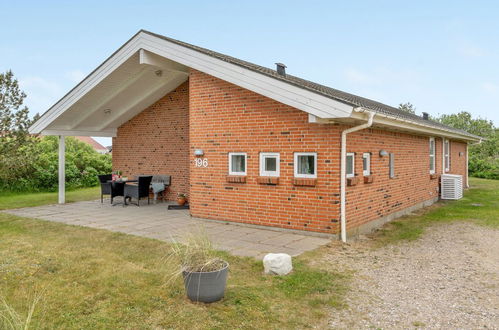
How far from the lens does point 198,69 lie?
8.80 metres

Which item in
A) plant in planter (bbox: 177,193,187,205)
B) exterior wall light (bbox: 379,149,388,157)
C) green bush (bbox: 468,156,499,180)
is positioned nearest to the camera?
exterior wall light (bbox: 379,149,388,157)

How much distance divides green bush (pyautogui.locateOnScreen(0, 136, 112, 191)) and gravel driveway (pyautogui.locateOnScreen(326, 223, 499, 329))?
48.1 feet

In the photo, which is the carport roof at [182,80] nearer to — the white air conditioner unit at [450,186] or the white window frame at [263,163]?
the white window frame at [263,163]

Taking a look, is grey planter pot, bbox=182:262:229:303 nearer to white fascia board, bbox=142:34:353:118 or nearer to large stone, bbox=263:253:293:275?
large stone, bbox=263:253:293:275

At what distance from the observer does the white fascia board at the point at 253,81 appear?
22.1 feet

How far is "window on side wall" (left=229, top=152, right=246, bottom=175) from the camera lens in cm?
868

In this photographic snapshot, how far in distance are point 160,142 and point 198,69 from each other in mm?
5073

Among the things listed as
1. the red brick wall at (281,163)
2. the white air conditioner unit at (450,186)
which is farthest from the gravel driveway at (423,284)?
the white air conditioner unit at (450,186)

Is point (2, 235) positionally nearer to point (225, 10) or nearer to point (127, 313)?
point (127, 313)

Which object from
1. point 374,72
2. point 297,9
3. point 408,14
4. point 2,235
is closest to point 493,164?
point 374,72

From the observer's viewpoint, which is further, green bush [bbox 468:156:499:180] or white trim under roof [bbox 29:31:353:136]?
green bush [bbox 468:156:499:180]

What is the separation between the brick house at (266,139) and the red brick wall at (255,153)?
0.07 ft

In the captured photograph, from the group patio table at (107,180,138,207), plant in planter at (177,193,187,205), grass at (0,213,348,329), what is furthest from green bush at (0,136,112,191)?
grass at (0,213,348,329)

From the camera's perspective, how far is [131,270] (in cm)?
540
